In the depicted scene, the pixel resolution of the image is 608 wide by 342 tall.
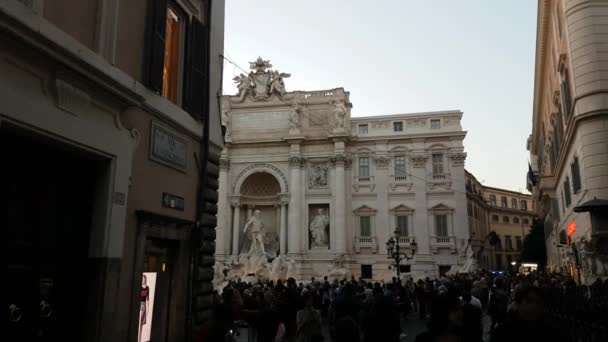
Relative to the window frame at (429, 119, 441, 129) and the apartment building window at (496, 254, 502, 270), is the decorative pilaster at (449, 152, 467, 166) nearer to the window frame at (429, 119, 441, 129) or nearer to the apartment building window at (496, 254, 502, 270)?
the window frame at (429, 119, 441, 129)

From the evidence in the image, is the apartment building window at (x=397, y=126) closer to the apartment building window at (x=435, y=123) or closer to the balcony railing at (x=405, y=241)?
the apartment building window at (x=435, y=123)

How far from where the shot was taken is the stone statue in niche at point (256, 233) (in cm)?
3362

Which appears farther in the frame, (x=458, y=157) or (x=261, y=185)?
(x=261, y=185)

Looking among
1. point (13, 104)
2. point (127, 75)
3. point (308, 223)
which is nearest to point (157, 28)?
point (127, 75)

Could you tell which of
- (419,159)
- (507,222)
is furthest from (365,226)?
(507,222)

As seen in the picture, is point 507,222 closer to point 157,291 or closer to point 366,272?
point 366,272

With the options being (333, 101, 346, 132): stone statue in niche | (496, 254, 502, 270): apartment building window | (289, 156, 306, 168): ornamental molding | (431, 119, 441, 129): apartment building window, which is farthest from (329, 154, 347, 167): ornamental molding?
(496, 254, 502, 270): apartment building window

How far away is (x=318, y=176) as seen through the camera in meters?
36.1

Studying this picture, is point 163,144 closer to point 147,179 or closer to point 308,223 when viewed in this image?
point 147,179

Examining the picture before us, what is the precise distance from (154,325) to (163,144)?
3185 mm

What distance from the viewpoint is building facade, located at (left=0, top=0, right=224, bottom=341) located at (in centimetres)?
542

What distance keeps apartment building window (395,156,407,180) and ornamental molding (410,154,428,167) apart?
0.83 metres

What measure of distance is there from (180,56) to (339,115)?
2726 cm

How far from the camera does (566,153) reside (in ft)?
57.7
